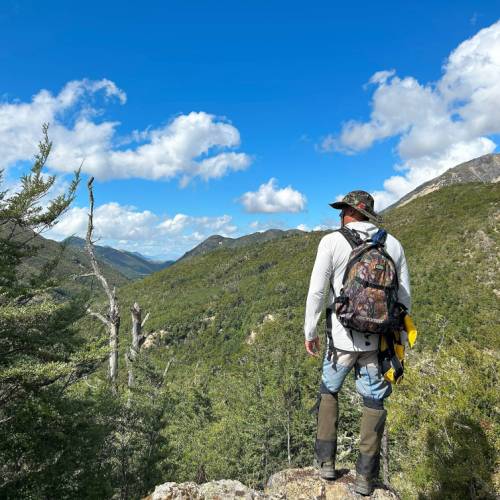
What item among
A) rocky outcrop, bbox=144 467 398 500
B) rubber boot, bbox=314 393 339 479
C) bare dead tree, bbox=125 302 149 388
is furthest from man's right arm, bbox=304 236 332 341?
bare dead tree, bbox=125 302 149 388

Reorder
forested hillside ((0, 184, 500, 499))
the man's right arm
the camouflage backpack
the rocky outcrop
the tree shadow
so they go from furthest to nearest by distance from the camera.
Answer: forested hillside ((0, 184, 500, 499))
the tree shadow
the rocky outcrop
the man's right arm
the camouflage backpack

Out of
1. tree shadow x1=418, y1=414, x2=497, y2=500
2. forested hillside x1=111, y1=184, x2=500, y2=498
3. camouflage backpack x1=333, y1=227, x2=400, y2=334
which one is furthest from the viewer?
forested hillside x1=111, y1=184, x2=500, y2=498

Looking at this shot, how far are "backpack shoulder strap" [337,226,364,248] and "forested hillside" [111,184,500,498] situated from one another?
290 inches

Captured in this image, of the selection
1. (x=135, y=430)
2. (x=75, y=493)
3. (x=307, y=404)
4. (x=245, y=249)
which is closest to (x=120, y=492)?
(x=135, y=430)

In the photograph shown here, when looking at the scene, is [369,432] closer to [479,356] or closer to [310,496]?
[310,496]

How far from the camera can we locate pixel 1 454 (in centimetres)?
1073

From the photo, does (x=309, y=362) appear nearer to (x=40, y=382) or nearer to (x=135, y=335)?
(x=135, y=335)

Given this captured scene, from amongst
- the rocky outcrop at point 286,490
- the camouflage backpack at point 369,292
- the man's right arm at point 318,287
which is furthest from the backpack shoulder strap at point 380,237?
the rocky outcrop at point 286,490

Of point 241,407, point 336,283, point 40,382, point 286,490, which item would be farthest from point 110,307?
point 241,407

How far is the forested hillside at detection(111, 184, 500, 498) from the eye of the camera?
11789mm

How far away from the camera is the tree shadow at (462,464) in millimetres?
9594

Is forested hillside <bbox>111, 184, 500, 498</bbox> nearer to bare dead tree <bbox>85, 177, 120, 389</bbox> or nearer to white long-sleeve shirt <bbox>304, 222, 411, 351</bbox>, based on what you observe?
bare dead tree <bbox>85, 177, 120, 389</bbox>

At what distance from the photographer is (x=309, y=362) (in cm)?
3619

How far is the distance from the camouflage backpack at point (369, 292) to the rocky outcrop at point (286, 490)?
166 centimetres
